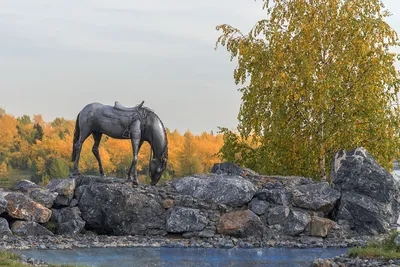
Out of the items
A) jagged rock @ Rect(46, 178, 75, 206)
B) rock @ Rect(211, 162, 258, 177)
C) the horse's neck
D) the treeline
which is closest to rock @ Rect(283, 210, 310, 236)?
rock @ Rect(211, 162, 258, 177)

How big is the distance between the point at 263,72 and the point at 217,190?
820cm

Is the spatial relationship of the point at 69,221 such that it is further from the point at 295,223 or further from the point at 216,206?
the point at 295,223

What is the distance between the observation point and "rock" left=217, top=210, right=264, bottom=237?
60.4 ft

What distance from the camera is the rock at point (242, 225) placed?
18.4 m

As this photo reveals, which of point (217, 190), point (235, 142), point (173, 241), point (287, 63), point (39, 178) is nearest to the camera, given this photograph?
point (173, 241)

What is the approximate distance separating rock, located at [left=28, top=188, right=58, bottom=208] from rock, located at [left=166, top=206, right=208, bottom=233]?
12.7 feet

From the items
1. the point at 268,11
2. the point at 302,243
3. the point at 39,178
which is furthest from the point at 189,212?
the point at 39,178

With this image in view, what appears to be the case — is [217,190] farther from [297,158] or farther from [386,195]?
[297,158]

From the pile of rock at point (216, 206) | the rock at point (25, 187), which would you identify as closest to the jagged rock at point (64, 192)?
the pile of rock at point (216, 206)

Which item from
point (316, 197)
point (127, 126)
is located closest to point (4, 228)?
point (127, 126)

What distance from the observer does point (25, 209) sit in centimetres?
1814

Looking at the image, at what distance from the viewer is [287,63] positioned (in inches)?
1005

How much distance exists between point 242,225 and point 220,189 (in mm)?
1557

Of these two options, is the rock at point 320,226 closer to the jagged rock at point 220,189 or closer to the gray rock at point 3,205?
the jagged rock at point 220,189
